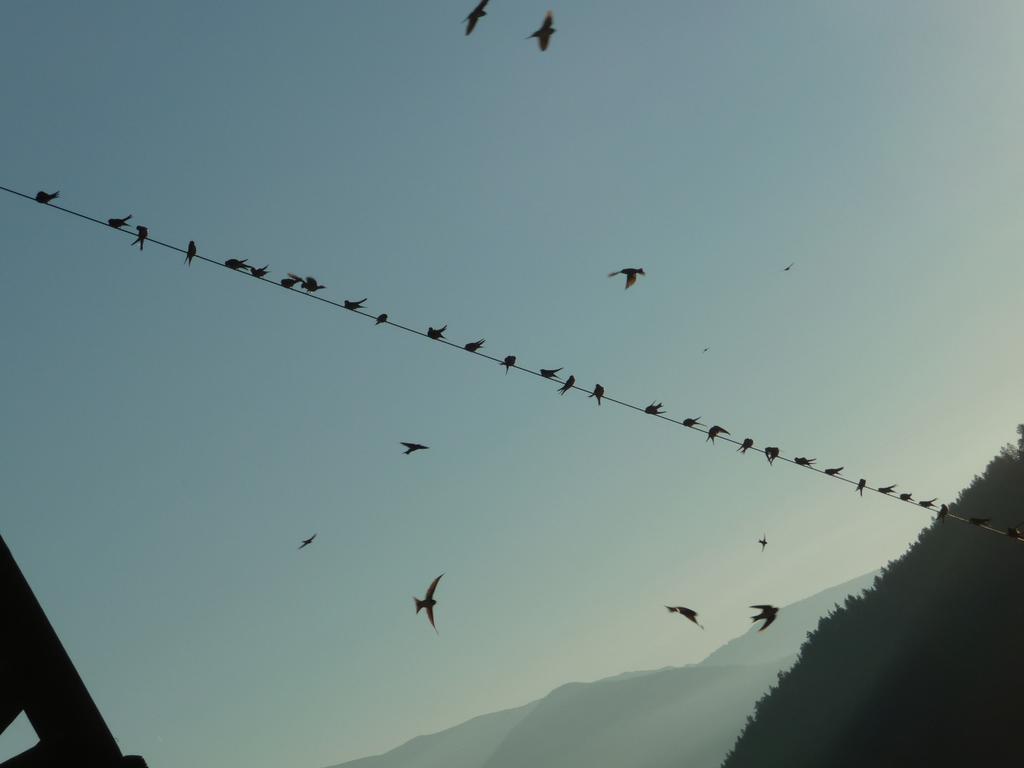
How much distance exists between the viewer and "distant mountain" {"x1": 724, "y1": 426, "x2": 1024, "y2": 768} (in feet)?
192

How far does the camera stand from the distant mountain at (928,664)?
5850cm

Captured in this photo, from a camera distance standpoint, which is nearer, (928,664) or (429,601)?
(429,601)

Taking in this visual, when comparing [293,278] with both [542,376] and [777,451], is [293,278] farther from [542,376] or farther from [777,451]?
[777,451]

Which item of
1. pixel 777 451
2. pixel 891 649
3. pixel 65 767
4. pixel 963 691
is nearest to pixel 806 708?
pixel 891 649

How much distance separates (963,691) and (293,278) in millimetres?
71394

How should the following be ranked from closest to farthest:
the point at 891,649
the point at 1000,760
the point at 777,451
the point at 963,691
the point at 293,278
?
the point at 293,278 < the point at 777,451 < the point at 1000,760 < the point at 963,691 < the point at 891,649

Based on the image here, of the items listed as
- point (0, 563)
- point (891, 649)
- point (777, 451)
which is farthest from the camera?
point (891, 649)

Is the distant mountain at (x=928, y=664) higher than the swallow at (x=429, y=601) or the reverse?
the reverse

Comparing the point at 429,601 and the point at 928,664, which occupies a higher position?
the point at 429,601

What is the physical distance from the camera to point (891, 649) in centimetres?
7550

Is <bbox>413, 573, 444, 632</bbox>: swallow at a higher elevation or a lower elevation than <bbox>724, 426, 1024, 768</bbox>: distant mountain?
higher

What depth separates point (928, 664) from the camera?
67562mm

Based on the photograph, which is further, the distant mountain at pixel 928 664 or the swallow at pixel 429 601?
the distant mountain at pixel 928 664

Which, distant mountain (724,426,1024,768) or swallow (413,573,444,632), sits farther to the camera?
distant mountain (724,426,1024,768)
